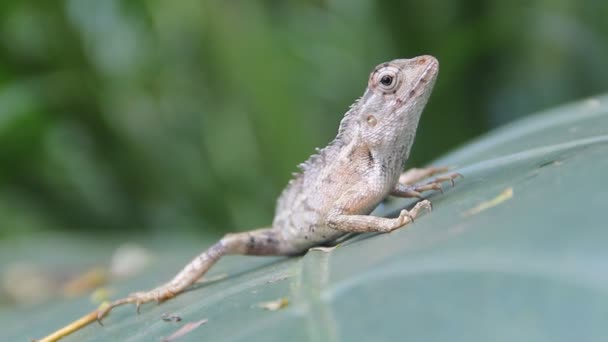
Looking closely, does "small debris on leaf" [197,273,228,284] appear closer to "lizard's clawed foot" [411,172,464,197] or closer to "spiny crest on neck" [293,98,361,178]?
"spiny crest on neck" [293,98,361,178]

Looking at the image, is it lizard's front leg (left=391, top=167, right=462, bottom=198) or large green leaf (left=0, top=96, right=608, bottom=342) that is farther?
lizard's front leg (left=391, top=167, right=462, bottom=198)

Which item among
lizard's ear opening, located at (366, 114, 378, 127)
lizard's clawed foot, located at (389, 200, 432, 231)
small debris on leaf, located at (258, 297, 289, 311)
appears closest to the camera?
small debris on leaf, located at (258, 297, 289, 311)

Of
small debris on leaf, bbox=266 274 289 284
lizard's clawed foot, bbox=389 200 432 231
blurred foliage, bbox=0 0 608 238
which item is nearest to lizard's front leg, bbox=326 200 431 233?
lizard's clawed foot, bbox=389 200 432 231

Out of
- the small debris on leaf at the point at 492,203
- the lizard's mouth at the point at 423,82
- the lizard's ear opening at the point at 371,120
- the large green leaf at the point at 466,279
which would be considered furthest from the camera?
the lizard's ear opening at the point at 371,120

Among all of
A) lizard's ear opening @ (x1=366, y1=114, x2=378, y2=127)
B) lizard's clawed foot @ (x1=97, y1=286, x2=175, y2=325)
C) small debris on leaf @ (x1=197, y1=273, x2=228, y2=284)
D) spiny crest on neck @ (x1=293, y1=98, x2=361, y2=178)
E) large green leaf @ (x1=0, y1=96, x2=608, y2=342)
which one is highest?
spiny crest on neck @ (x1=293, y1=98, x2=361, y2=178)

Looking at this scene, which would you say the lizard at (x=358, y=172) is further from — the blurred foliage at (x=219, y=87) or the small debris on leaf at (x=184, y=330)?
the blurred foliage at (x=219, y=87)

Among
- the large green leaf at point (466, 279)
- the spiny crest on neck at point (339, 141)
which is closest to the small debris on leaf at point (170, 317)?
the large green leaf at point (466, 279)
